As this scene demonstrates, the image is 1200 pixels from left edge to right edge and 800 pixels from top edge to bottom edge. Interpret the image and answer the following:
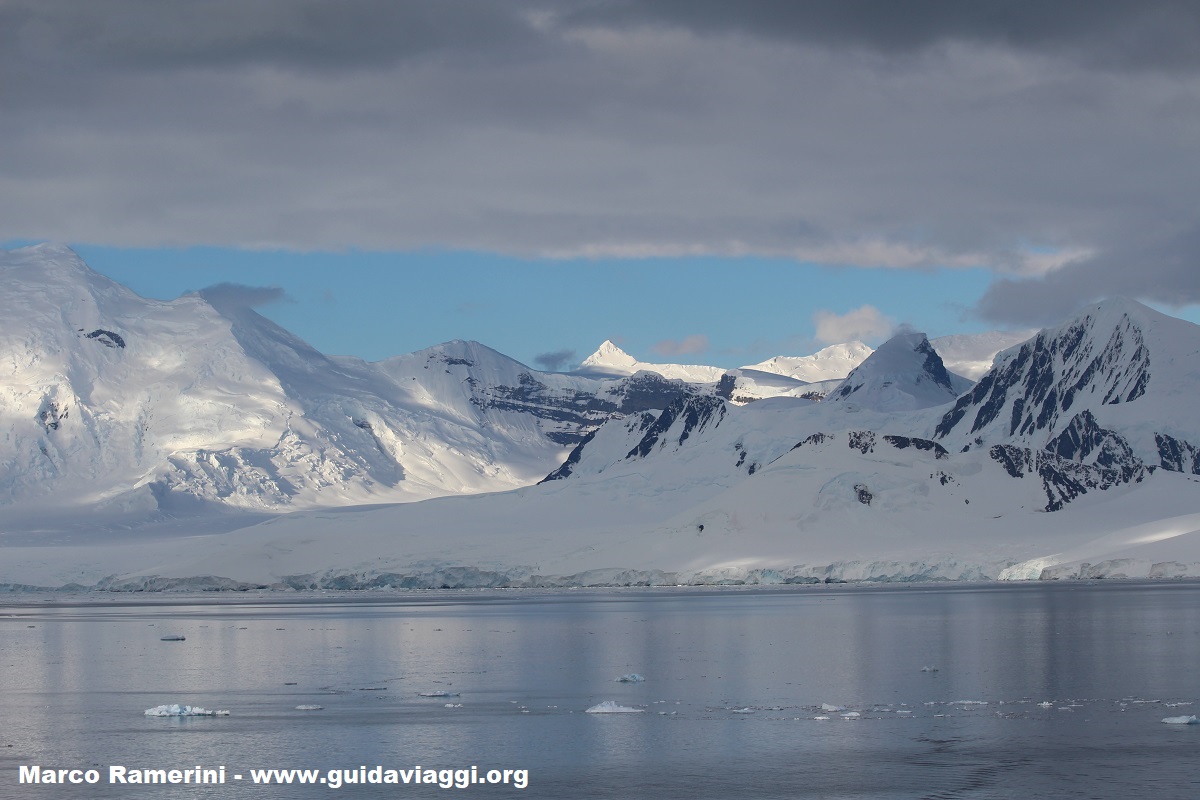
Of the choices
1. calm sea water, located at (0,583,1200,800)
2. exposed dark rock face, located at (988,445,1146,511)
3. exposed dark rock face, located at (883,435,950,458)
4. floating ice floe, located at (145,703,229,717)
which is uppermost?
exposed dark rock face, located at (883,435,950,458)

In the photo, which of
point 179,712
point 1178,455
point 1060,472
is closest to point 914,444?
point 1060,472

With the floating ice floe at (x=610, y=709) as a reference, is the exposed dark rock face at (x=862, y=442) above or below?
above

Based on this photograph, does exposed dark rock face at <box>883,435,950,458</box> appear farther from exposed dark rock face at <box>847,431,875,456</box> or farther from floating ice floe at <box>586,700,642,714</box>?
floating ice floe at <box>586,700,642,714</box>

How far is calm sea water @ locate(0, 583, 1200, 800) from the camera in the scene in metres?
34.7

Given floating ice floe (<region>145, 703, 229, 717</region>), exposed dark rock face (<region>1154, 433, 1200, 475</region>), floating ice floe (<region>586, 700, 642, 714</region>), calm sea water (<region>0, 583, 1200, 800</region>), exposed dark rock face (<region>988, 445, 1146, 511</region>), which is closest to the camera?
calm sea water (<region>0, 583, 1200, 800</region>)

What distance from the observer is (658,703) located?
156 feet

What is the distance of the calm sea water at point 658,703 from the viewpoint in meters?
34.7

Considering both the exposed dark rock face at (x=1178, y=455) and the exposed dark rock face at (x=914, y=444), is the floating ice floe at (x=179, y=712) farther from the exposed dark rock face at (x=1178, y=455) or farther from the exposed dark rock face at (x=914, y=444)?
the exposed dark rock face at (x=1178, y=455)

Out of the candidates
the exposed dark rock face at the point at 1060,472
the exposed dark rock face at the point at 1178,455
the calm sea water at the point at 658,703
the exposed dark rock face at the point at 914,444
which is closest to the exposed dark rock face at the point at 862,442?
the exposed dark rock face at the point at 914,444

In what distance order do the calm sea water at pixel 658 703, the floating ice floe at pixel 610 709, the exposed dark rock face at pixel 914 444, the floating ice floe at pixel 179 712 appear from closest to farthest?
the calm sea water at pixel 658 703
the floating ice floe at pixel 610 709
the floating ice floe at pixel 179 712
the exposed dark rock face at pixel 914 444

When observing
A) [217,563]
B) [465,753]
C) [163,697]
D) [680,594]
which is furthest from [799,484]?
[465,753]

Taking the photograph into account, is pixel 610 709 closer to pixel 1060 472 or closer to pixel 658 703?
pixel 658 703

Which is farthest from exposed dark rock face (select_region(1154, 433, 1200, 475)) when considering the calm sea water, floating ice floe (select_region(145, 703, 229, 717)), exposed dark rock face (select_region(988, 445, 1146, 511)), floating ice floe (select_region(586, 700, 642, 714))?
floating ice floe (select_region(145, 703, 229, 717))

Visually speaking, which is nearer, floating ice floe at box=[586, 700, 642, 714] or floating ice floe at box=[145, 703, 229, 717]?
floating ice floe at box=[586, 700, 642, 714]
